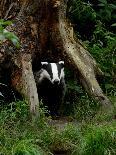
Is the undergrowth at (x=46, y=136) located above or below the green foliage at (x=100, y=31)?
below

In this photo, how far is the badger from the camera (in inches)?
286

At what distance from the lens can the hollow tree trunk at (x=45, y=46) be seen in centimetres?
686

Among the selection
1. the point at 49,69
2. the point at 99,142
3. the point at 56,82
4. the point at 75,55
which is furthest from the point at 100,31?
the point at 99,142

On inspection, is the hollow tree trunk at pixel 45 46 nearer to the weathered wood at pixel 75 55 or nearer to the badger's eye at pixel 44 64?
the weathered wood at pixel 75 55

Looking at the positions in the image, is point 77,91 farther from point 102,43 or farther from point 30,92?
point 102,43

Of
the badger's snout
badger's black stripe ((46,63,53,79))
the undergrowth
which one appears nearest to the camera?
the undergrowth

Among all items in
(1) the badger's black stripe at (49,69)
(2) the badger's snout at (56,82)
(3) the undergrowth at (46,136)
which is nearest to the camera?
(3) the undergrowth at (46,136)

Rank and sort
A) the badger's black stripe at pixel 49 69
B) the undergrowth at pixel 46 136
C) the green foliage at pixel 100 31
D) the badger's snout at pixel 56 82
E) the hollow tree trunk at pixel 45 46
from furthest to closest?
the green foliage at pixel 100 31 < the badger's black stripe at pixel 49 69 < the badger's snout at pixel 56 82 < the hollow tree trunk at pixel 45 46 < the undergrowth at pixel 46 136

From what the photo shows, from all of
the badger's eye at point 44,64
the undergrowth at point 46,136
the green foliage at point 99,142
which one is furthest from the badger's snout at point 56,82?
the green foliage at point 99,142

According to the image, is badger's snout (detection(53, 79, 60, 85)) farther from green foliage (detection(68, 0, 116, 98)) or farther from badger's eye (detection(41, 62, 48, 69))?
green foliage (detection(68, 0, 116, 98))

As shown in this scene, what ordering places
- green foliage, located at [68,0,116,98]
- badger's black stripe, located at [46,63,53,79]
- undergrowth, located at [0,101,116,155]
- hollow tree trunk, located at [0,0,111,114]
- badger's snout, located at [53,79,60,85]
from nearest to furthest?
undergrowth, located at [0,101,116,155], hollow tree trunk, located at [0,0,111,114], badger's snout, located at [53,79,60,85], badger's black stripe, located at [46,63,53,79], green foliage, located at [68,0,116,98]

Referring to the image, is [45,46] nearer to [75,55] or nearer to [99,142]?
[75,55]

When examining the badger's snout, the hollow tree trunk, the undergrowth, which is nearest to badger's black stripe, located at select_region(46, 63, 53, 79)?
the badger's snout

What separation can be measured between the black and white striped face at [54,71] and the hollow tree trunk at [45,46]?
220mm
